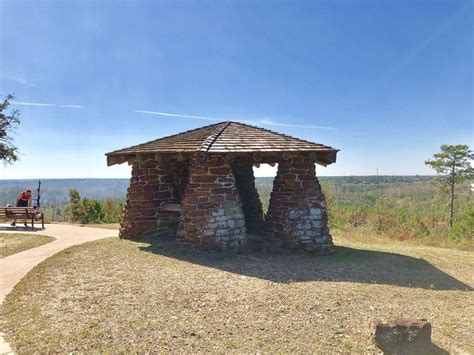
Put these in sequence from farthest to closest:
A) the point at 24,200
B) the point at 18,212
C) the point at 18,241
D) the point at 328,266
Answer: the point at 24,200
the point at 18,212
the point at 18,241
the point at 328,266

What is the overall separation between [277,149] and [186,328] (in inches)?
210

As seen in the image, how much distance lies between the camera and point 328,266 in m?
7.44

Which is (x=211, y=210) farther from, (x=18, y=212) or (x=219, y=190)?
(x=18, y=212)

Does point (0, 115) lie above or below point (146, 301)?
above

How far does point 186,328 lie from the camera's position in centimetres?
425

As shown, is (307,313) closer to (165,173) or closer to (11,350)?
(11,350)

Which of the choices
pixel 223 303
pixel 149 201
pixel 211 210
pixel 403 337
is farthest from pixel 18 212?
pixel 403 337

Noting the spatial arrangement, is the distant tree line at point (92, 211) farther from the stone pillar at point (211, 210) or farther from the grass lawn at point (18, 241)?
the stone pillar at point (211, 210)

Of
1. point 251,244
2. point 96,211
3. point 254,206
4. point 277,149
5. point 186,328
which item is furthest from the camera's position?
point 96,211

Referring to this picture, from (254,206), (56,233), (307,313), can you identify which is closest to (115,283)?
(307,313)

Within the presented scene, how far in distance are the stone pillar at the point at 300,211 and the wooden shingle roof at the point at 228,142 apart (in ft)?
2.05

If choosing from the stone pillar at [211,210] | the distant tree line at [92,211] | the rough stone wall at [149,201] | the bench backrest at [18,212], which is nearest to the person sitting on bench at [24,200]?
the bench backrest at [18,212]

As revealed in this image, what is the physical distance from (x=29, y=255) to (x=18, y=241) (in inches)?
97.4

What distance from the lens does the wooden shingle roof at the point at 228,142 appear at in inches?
332
